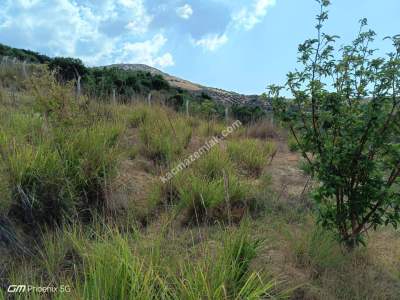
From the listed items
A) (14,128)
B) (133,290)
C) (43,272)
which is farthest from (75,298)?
(14,128)

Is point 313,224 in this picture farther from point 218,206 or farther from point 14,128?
point 14,128

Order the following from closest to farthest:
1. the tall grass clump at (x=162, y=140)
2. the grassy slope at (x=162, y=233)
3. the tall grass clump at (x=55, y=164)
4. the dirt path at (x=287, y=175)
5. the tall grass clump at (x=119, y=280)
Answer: the tall grass clump at (x=119, y=280) < the grassy slope at (x=162, y=233) < the tall grass clump at (x=55, y=164) < the dirt path at (x=287, y=175) < the tall grass clump at (x=162, y=140)

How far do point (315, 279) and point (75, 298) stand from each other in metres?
1.71

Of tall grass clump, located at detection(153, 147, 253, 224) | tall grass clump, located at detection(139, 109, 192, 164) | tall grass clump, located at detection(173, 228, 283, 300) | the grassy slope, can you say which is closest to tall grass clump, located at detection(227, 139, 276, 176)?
the grassy slope

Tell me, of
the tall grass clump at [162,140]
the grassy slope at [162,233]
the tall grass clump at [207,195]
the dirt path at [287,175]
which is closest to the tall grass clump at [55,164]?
the grassy slope at [162,233]

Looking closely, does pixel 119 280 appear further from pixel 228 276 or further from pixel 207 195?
pixel 207 195

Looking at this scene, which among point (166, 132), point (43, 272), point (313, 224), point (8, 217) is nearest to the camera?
point (43, 272)

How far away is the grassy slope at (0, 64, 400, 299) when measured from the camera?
6.55ft

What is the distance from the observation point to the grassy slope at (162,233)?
78.5 inches

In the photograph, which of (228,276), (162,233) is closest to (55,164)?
(162,233)

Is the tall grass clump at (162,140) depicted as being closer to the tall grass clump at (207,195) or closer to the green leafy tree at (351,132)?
the tall grass clump at (207,195)

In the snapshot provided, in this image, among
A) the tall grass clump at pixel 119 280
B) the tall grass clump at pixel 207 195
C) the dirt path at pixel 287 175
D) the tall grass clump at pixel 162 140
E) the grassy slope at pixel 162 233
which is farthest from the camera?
the tall grass clump at pixel 162 140

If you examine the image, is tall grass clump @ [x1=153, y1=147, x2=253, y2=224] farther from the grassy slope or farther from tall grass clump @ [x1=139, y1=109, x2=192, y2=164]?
tall grass clump @ [x1=139, y1=109, x2=192, y2=164]

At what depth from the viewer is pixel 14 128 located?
4008 millimetres
